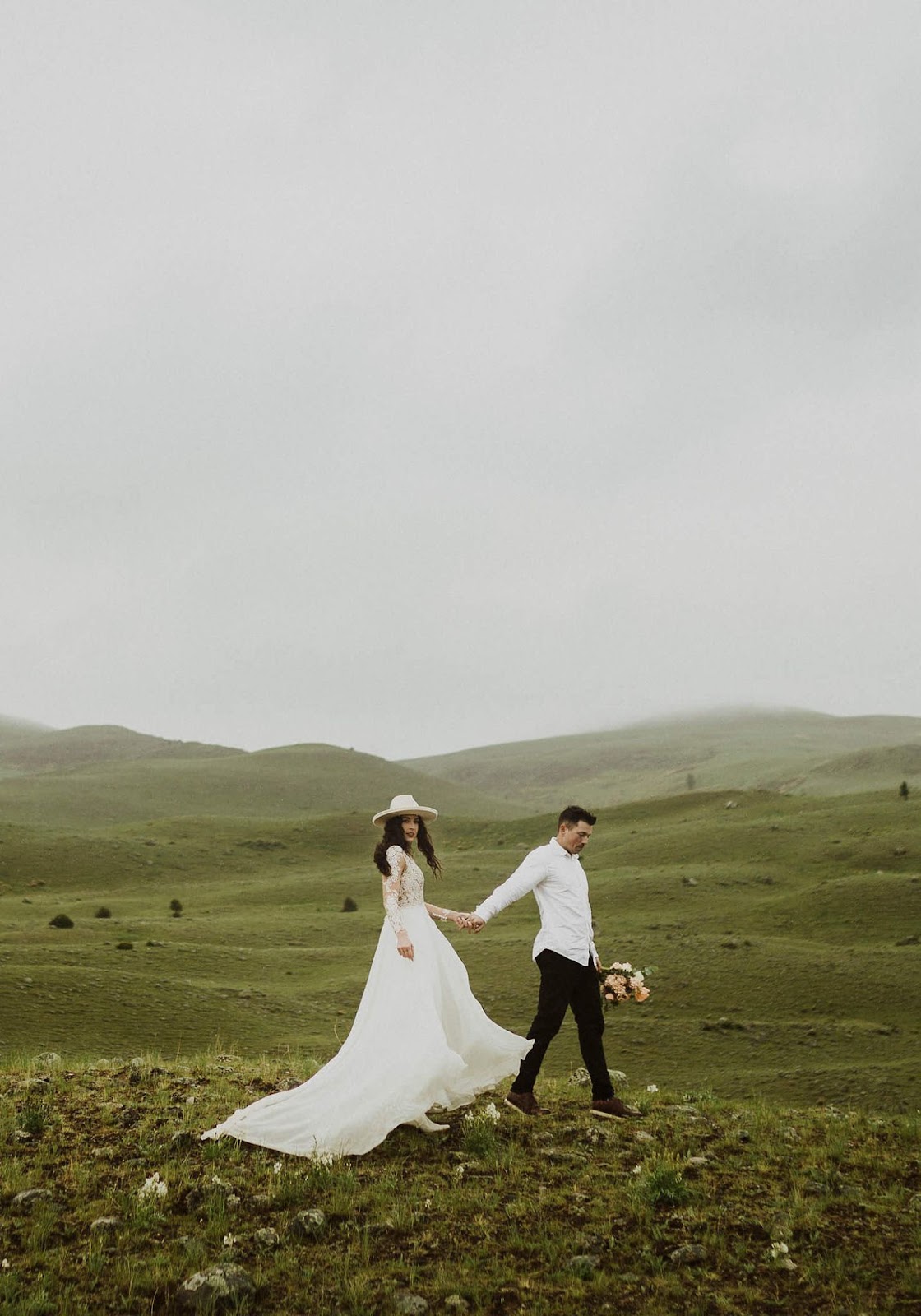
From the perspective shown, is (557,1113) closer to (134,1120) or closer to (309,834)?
(134,1120)

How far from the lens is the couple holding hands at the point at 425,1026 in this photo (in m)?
8.71

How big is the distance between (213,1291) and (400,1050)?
3.21 m

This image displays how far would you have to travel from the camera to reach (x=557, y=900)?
1032 cm

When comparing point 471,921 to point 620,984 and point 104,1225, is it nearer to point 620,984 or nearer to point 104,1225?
point 620,984

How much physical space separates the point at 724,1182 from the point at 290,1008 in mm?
15999

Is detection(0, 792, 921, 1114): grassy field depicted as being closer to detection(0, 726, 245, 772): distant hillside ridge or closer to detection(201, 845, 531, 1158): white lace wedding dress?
detection(201, 845, 531, 1158): white lace wedding dress

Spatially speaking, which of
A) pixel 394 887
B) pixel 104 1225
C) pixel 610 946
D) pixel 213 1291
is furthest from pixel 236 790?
pixel 213 1291

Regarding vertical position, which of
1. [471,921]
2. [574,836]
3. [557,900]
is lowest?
[471,921]

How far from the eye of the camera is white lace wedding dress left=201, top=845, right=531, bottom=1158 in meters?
8.62

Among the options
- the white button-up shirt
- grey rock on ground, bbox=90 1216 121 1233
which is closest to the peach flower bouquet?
the white button-up shirt

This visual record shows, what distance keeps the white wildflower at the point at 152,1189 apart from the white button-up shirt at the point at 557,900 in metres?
3.86

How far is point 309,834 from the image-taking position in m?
59.7

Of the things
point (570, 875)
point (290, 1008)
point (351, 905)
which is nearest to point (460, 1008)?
point (570, 875)

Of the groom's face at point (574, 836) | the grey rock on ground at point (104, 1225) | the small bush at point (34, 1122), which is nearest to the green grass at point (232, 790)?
the small bush at point (34, 1122)
